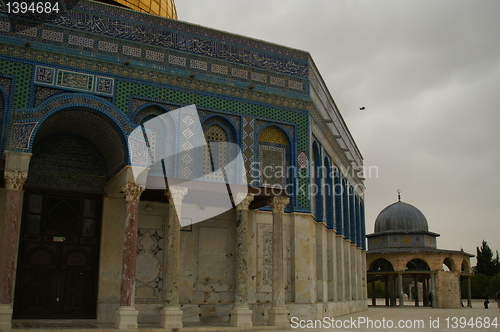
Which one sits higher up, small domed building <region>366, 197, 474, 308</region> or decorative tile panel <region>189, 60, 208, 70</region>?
decorative tile panel <region>189, 60, 208, 70</region>

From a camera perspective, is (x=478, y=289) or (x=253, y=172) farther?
(x=478, y=289)

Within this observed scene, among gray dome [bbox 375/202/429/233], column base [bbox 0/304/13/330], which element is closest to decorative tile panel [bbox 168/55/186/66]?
column base [bbox 0/304/13/330]

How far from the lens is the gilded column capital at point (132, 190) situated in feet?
40.3

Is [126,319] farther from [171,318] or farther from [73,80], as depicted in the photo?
[73,80]

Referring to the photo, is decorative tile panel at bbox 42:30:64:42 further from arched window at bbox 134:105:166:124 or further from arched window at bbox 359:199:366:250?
arched window at bbox 359:199:366:250

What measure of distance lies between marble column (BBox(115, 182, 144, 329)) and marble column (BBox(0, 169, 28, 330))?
2.21 metres

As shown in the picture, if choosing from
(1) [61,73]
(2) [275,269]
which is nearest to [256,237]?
(2) [275,269]

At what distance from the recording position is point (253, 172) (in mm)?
14734

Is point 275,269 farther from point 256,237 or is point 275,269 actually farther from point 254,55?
point 254,55

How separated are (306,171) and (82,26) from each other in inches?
283

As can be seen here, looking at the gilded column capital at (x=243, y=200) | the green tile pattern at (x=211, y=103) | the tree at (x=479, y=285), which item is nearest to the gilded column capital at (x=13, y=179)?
the green tile pattern at (x=211, y=103)

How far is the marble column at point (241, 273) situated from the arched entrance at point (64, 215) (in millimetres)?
3238

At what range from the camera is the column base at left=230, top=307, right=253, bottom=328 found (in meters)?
12.7

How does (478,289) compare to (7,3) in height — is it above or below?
below
